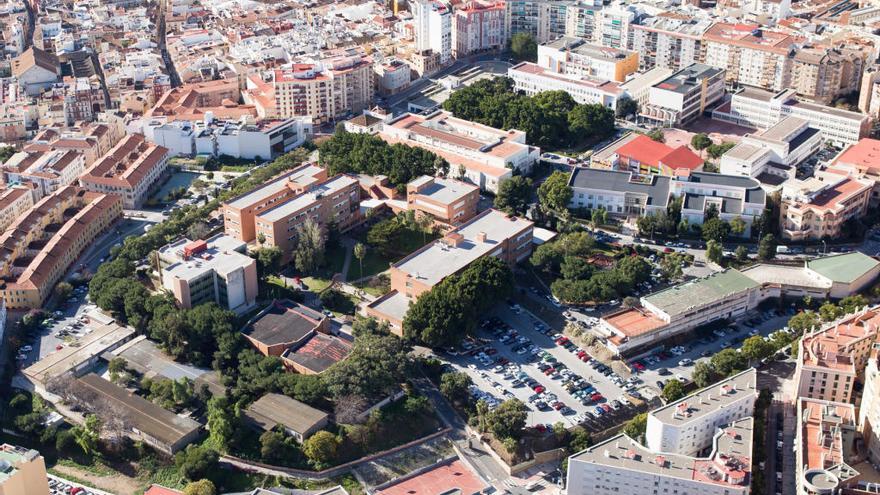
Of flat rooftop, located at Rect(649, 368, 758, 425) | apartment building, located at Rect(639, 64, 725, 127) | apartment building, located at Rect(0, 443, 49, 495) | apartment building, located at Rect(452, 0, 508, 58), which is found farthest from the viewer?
apartment building, located at Rect(452, 0, 508, 58)

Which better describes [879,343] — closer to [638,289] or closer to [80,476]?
[638,289]

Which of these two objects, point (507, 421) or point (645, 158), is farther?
point (645, 158)

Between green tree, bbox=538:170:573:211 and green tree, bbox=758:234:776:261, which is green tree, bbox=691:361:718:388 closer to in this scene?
green tree, bbox=758:234:776:261

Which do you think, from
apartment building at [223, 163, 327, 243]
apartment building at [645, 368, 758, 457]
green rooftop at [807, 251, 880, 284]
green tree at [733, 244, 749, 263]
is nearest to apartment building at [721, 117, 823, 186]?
green tree at [733, 244, 749, 263]

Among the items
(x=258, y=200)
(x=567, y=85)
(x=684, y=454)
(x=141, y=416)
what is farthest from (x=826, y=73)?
(x=141, y=416)

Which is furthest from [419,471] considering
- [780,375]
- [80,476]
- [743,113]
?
[743,113]

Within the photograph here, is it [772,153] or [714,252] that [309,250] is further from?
[772,153]
